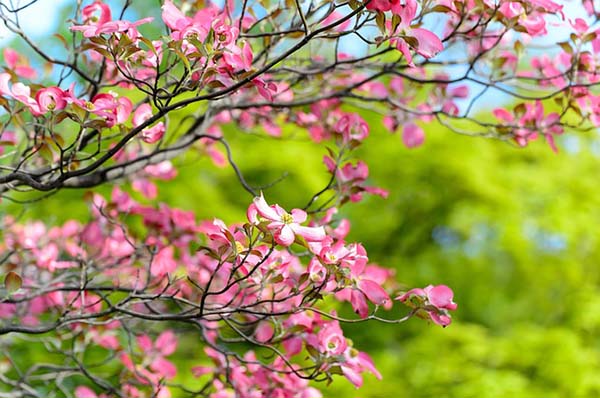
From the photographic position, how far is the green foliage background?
293 centimetres

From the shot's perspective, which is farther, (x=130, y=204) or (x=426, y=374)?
(x=426, y=374)

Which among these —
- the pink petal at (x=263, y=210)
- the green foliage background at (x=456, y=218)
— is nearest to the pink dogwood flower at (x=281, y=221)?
the pink petal at (x=263, y=210)

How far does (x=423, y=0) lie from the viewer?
30.2 inches

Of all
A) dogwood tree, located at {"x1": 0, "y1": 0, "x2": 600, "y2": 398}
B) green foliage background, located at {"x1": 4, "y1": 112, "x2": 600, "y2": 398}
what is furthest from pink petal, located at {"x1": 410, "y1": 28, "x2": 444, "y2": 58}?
green foliage background, located at {"x1": 4, "y1": 112, "x2": 600, "y2": 398}

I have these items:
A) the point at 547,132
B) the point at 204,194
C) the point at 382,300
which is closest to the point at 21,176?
the point at 382,300

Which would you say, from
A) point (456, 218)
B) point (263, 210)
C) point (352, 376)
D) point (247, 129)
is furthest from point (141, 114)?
point (456, 218)

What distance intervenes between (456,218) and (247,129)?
94.9 inches

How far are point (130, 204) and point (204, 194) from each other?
1724mm

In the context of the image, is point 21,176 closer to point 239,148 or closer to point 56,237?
point 56,237

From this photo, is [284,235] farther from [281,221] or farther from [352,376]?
[352,376]

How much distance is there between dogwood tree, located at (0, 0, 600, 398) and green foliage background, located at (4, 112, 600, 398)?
1.46 m

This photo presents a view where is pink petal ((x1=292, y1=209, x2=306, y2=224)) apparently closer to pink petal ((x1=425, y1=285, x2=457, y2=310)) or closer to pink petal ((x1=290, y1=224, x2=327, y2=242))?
pink petal ((x1=290, y1=224, x2=327, y2=242))

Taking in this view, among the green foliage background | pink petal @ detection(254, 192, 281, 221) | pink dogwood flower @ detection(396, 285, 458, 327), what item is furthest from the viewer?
A: the green foliage background

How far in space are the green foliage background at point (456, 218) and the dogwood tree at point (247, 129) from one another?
1465 mm
